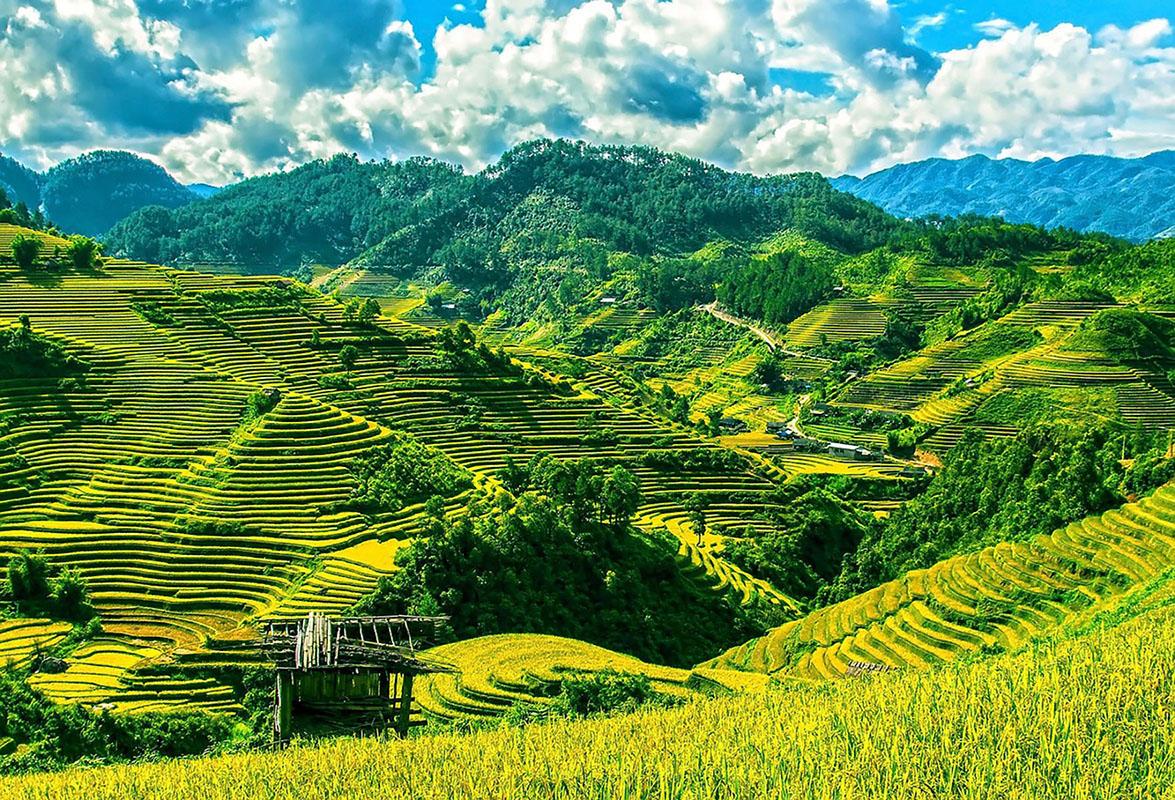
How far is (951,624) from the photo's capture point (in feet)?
87.2

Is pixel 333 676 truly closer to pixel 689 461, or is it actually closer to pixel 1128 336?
pixel 689 461

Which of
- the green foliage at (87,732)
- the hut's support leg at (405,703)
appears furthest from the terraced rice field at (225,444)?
the hut's support leg at (405,703)

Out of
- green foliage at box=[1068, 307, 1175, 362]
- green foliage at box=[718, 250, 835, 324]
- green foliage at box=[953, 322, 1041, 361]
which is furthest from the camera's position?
green foliage at box=[718, 250, 835, 324]

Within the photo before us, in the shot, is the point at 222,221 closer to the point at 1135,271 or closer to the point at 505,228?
the point at 505,228

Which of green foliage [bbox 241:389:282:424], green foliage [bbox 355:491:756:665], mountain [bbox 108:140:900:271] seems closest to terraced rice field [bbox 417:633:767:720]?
green foliage [bbox 355:491:756:665]

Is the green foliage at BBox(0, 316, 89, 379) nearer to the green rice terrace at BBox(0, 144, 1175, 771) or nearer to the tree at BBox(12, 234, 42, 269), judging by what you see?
the green rice terrace at BBox(0, 144, 1175, 771)

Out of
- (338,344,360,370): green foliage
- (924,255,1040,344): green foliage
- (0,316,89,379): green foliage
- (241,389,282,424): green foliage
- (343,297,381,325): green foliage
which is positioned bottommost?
(241,389,282,424): green foliage

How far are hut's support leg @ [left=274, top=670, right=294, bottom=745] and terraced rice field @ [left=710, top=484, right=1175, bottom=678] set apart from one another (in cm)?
1637

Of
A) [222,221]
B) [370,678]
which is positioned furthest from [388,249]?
[370,678]

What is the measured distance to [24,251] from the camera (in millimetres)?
58719

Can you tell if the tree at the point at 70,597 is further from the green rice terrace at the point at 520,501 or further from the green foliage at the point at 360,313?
the green foliage at the point at 360,313

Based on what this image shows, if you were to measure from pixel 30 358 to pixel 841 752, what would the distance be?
5051cm

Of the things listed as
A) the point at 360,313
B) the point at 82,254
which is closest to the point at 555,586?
the point at 360,313

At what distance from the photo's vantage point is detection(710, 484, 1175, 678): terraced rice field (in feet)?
82.5
